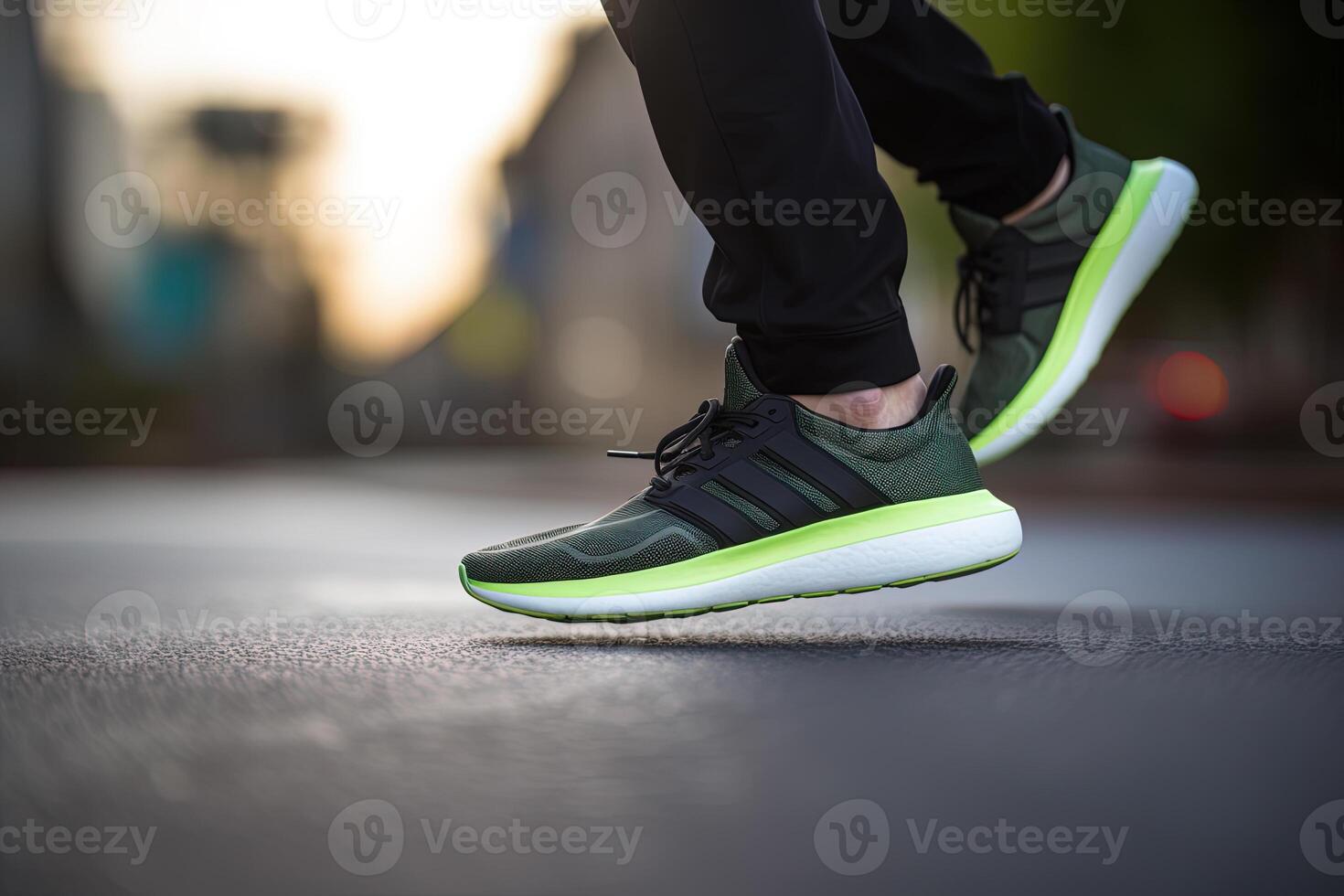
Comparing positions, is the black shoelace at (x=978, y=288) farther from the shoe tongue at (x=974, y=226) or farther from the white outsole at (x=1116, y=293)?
the white outsole at (x=1116, y=293)

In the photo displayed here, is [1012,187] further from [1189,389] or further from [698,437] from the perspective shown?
[1189,389]

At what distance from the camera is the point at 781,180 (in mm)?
1107

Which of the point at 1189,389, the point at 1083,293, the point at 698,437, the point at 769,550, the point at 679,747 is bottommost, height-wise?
the point at 679,747

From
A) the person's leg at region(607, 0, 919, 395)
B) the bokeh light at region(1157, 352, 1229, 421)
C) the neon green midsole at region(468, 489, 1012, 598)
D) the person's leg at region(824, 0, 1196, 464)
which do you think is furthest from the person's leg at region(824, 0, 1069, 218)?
the bokeh light at region(1157, 352, 1229, 421)

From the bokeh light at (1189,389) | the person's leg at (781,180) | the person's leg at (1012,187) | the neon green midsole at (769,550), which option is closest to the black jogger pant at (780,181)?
the person's leg at (781,180)

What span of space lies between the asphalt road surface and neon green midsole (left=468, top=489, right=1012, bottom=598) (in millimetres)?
50

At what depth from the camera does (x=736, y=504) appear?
3.72 ft

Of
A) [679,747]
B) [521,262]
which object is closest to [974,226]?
[679,747]

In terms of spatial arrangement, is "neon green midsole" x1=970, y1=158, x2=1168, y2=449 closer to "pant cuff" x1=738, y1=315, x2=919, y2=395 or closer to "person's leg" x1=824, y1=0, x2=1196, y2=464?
"person's leg" x1=824, y1=0, x2=1196, y2=464

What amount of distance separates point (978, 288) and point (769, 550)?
68cm

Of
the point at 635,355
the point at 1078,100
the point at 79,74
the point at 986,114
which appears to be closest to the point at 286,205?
the point at 79,74

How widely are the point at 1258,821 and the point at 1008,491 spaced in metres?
3.30

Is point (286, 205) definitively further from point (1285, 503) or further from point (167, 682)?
point (167, 682)

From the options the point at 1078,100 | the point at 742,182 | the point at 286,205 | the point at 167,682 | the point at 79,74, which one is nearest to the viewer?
the point at 167,682
